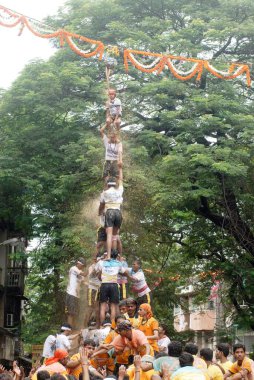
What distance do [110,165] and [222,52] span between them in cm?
985

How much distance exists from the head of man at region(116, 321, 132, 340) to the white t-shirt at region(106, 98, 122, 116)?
8306 millimetres

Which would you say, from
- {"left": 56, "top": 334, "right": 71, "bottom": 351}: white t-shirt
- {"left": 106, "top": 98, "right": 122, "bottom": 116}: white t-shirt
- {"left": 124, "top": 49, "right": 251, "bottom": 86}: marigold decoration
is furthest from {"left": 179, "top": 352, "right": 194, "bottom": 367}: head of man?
{"left": 124, "top": 49, "right": 251, "bottom": 86}: marigold decoration

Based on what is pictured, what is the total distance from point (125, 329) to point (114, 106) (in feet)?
27.8

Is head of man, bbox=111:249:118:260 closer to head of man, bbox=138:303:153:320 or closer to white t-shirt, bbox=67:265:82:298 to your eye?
white t-shirt, bbox=67:265:82:298

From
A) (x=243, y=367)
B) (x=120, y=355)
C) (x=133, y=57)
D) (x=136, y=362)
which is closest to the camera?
(x=136, y=362)

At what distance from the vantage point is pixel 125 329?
10.5 metres

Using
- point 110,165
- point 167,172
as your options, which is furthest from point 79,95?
point 110,165

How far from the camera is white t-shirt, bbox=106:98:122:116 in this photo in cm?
1797

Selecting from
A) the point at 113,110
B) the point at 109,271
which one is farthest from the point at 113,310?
the point at 113,110

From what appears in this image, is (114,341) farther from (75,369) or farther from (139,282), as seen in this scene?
(139,282)

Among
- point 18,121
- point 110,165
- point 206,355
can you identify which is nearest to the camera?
point 206,355

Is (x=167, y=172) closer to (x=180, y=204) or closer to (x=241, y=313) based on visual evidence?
(x=180, y=204)

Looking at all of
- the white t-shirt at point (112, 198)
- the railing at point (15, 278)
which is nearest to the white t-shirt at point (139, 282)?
the white t-shirt at point (112, 198)

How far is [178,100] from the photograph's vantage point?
25.5 metres
